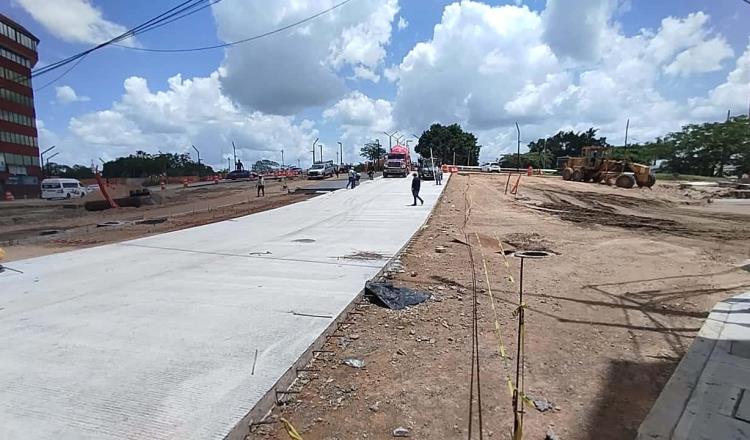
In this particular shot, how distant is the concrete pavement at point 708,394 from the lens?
309cm

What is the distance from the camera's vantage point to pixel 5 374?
12.6 ft

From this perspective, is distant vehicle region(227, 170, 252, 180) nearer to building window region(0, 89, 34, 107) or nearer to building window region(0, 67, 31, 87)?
building window region(0, 67, 31, 87)

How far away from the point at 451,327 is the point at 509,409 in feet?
5.99

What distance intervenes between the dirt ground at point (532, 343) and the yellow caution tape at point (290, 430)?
0.16ft

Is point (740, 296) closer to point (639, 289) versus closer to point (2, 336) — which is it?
point (639, 289)

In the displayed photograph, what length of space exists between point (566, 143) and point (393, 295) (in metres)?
107

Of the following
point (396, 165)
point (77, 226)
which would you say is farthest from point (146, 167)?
point (77, 226)

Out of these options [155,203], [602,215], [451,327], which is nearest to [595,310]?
[451,327]

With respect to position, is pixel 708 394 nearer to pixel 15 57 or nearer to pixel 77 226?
pixel 77 226

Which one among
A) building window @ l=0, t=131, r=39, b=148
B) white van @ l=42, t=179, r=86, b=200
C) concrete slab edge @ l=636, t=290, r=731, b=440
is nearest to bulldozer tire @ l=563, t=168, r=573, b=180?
concrete slab edge @ l=636, t=290, r=731, b=440

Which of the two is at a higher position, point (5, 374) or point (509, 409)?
point (5, 374)

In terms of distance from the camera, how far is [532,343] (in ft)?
16.2

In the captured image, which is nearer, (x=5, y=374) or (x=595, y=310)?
(x=5, y=374)

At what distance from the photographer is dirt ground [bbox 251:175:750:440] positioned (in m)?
3.42
